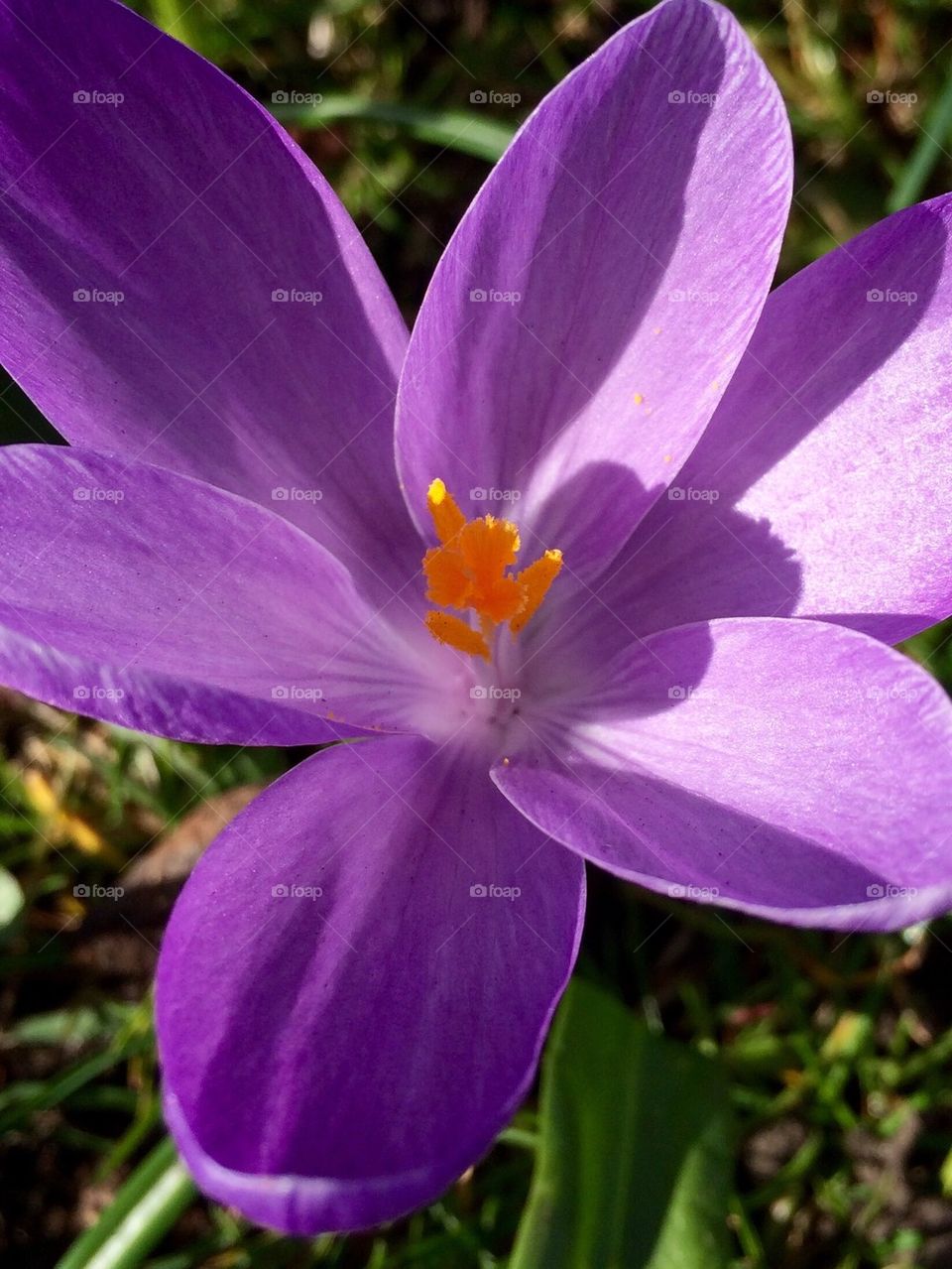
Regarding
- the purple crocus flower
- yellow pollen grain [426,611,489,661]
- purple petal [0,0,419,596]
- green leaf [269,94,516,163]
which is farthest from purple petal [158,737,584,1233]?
green leaf [269,94,516,163]

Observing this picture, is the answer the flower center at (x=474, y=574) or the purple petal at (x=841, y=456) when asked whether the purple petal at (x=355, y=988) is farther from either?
the purple petal at (x=841, y=456)

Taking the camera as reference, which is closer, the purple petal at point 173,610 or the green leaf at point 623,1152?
the purple petal at point 173,610

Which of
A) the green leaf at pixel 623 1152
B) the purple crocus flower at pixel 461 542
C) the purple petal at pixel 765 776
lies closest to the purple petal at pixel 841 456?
the purple crocus flower at pixel 461 542

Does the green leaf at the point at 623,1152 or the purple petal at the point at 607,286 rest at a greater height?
the purple petal at the point at 607,286

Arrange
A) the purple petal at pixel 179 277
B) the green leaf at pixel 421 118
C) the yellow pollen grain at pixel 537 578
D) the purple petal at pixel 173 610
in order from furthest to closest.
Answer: the green leaf at pixel 421 118, the yellow pollen grain at pixel 537 578, the purple petal at pixel 179 277, the purple petal at pixel 173 610

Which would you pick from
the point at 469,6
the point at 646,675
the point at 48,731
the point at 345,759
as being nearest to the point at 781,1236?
the point at 646,675

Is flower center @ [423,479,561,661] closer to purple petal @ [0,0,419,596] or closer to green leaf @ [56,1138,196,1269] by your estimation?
purple petal @ [0,0,419,596]

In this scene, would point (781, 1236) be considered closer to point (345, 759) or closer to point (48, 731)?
point (345, 759)
